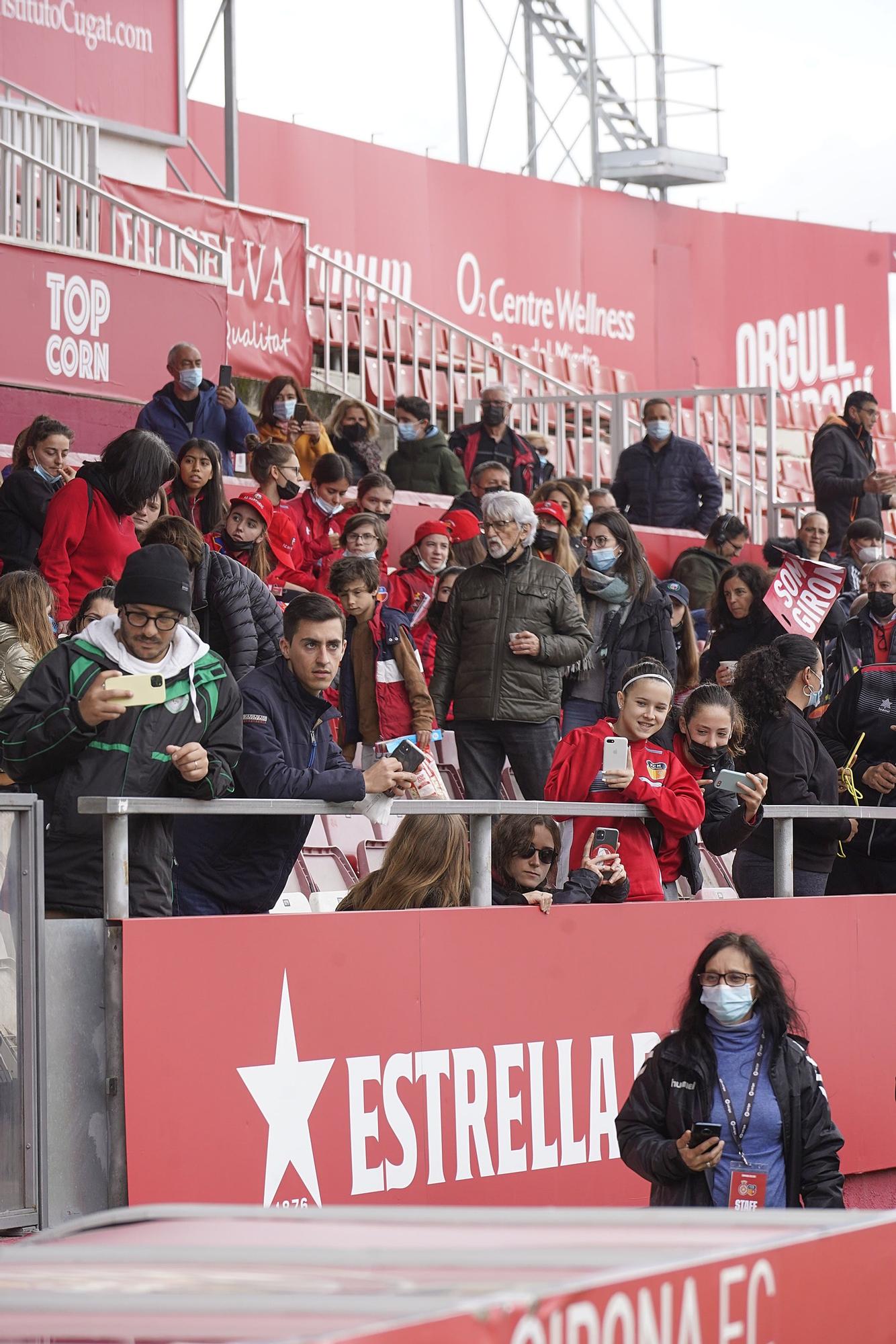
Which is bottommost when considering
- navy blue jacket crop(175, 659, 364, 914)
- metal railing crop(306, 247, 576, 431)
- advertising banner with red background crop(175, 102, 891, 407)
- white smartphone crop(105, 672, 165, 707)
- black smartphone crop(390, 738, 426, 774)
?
navy blue jacket crop(175, 659, 364, 914)

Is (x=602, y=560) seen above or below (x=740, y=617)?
above

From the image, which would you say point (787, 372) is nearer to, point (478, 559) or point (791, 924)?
point (478, 559)

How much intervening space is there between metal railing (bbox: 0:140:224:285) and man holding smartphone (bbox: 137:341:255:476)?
7.55 feet

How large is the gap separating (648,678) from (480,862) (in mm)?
1084

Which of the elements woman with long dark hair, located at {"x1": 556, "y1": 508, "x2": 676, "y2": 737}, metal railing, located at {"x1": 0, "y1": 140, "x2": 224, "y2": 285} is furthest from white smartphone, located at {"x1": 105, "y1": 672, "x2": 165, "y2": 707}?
metal railing, located at {"x1": 0, "y1": 140, "x2": 224, "y2": 285}

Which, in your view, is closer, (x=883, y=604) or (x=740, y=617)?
(x=883, y=604)

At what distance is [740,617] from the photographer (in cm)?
1118

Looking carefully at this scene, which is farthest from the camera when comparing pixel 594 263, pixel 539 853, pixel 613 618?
pixel 594 263

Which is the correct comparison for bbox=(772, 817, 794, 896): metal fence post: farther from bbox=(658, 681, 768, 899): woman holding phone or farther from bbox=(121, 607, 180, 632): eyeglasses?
bbox=(121, 607, 180, 632): eyeglasses

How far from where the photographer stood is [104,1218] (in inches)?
119

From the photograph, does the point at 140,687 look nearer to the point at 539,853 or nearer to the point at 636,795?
the point at 539,853

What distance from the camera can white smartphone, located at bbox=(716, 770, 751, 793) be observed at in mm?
7156

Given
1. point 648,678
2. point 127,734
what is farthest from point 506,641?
point 127,734

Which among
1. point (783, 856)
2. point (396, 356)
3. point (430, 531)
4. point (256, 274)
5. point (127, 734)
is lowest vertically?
point (783, 856)
